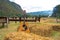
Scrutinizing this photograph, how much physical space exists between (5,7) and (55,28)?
12564 cm

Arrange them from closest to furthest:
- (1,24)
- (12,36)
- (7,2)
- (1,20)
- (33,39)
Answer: (33,39) → (12,36) → (1,20) → (1,24) → (7,2)

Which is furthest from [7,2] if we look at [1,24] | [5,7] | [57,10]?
[1,24]

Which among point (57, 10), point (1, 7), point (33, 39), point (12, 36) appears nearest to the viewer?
point (33, 39)

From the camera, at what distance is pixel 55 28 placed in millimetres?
19625

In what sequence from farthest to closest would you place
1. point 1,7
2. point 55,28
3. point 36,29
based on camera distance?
point 1,7 → point 55,28 → point 36,29

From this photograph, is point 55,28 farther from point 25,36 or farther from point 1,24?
point 25,36

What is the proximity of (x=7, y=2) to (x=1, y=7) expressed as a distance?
2032cm

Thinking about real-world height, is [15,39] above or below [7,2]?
below

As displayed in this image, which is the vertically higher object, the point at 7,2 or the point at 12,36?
the point at 7,2

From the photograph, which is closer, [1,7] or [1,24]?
[1,24]

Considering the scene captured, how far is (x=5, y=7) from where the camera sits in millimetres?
143250

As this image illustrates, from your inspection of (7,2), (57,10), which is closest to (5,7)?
(7,2)

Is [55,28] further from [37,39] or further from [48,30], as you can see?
[37,39]

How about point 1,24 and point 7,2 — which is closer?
point 1,24
